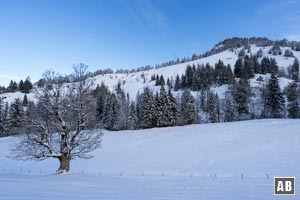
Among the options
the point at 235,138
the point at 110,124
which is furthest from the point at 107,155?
the point at 110,124

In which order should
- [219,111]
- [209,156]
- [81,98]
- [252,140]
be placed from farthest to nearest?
1. [219,111]
2. [252,140]
3. [209,156]
4. [81,98]

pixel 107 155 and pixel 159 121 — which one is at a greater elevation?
pixel 159 121

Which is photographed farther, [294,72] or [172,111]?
[294,72]

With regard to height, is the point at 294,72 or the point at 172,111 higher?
the point at 294,72

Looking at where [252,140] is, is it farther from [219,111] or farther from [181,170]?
[219,111]

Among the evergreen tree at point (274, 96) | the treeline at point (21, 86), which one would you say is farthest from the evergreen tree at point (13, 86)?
the evergreen tree at point (274, 96)

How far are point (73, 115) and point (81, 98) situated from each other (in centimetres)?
189

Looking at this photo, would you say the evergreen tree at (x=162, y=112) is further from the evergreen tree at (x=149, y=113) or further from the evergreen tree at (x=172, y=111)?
the evergreen tree at (x=149, y=113)

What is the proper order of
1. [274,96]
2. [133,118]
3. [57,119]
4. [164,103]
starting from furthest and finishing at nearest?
[133,118]
[274,96]
[164,103]
[57,119]

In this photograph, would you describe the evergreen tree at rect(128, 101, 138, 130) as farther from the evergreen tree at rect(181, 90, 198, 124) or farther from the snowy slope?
the snowy slope

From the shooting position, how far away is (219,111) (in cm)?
10412

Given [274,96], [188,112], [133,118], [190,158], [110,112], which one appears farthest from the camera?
[110,112]

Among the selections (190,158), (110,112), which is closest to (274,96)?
(190,158)

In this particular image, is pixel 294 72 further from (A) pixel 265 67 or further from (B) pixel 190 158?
(B) pixel 190 158
